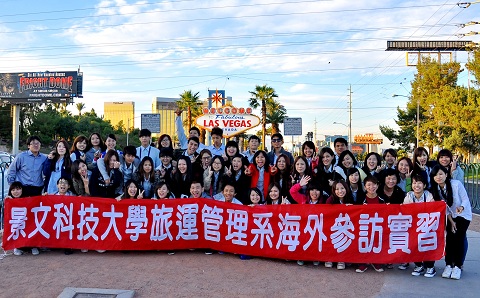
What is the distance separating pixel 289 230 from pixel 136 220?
92.0 inches

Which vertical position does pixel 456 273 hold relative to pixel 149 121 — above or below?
below

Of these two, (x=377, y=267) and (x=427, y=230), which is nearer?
(x=427, y=230)

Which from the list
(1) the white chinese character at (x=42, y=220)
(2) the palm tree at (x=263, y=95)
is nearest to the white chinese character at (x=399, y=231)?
(1) the white chinese character at (x=42, y=220)

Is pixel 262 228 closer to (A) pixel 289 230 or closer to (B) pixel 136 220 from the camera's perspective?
(A) pixel 289 230

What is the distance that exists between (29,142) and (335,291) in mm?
5295

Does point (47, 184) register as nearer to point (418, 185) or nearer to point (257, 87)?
point (418, 185)

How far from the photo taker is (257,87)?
34625 millimetres

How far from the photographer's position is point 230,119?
20703 mm

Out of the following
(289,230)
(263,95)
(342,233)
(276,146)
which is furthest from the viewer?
(263,95)

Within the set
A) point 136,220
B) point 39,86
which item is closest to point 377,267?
point 136,220

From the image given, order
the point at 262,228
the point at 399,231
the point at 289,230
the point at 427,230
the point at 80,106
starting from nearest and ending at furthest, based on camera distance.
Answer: the point at 427,230 → the point at 399,231 → the point at 289,230 → the point at 262,228 → the point at 80,106

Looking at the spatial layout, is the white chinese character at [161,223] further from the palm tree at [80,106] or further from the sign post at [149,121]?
the palm tree at [80,106]

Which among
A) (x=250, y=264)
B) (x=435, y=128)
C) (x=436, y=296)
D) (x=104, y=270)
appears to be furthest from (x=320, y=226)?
(x=435, y=128)

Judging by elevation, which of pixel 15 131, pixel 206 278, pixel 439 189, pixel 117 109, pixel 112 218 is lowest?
pixel 206 278
